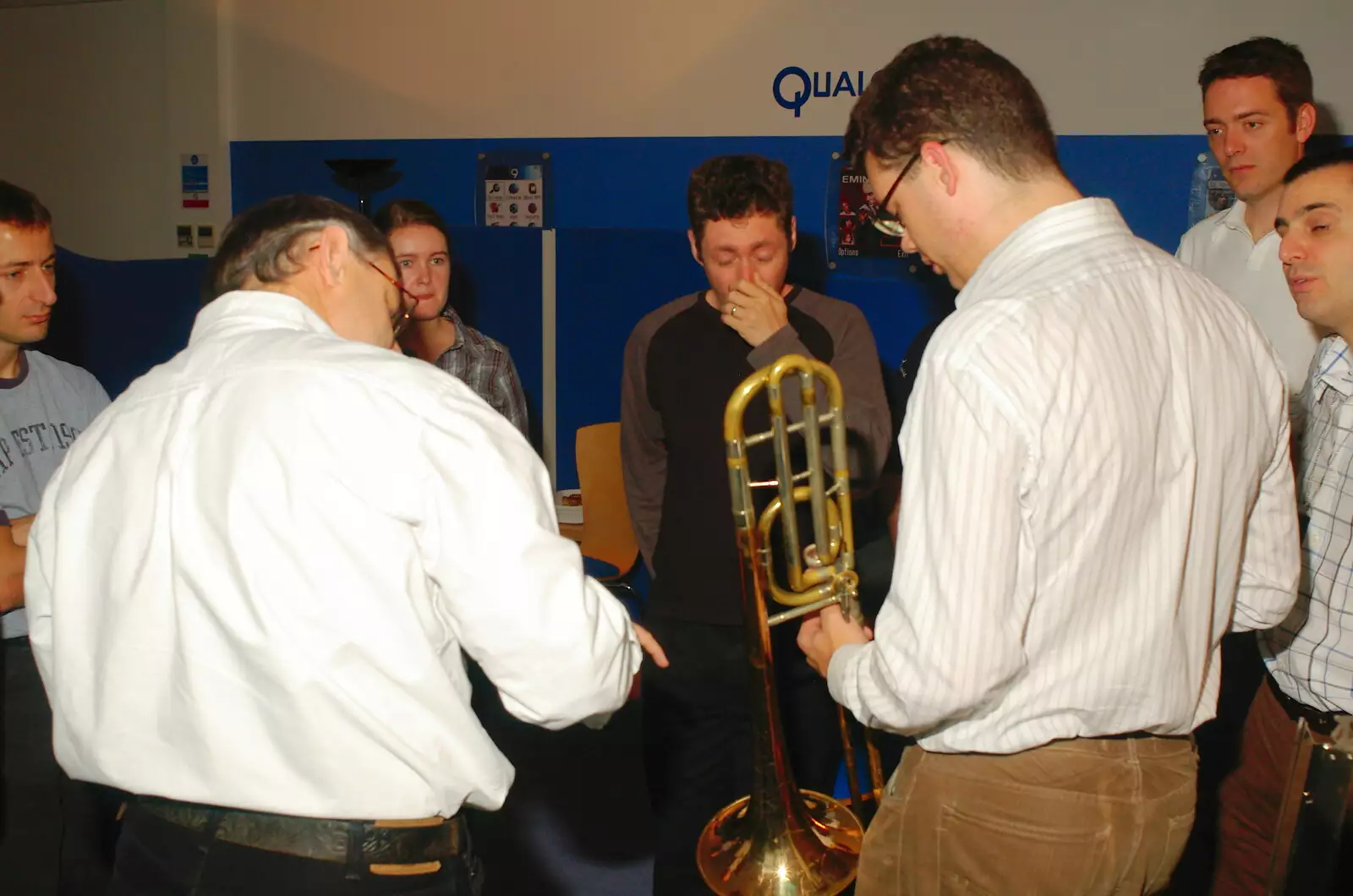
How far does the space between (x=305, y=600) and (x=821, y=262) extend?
2963 millimetres

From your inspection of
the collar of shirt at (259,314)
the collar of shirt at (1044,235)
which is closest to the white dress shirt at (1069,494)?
the collar of shirt at (1044,235)

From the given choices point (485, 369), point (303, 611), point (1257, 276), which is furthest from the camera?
point (485, 369)

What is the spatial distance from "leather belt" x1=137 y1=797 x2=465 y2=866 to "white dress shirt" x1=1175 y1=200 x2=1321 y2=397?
2096mm

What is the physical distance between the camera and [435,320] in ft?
10.4

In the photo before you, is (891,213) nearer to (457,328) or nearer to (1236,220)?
(1236,220)

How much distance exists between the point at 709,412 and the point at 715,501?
8.2 inches

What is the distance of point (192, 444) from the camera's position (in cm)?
135

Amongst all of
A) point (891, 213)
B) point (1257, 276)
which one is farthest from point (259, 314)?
point (1257, 276)

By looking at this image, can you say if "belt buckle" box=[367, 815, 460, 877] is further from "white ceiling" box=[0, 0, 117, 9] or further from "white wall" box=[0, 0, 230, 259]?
"white ceiling" box=[0, 0, 117, 9]

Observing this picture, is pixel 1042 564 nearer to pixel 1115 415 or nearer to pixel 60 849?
pixel 1115 415

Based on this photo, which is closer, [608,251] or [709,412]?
[709,412]

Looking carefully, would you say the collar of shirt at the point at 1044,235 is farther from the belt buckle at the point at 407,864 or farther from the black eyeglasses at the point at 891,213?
the belt buckle at the point at 407,864

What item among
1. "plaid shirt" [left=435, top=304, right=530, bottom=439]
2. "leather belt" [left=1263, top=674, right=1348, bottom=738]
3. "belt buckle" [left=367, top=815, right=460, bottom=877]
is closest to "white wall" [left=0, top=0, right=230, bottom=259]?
"plaid shirt" [left=435, top=304, right=530, bottom=439]

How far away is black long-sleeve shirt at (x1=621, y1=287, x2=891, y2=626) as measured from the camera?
8.18ft
